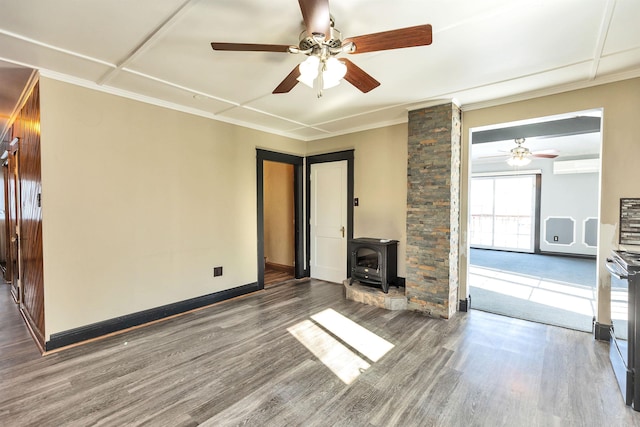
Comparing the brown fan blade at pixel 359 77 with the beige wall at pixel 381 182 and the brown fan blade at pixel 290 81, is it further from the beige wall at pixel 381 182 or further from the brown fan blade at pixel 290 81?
the beige wall at pixel 381 182

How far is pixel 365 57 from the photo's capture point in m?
2.50

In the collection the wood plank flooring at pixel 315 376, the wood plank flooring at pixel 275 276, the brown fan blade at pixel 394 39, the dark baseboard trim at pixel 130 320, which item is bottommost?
the wood plank flooring at pixel 315 376

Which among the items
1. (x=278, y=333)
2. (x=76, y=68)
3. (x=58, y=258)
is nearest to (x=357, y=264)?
(x=278, y=333)

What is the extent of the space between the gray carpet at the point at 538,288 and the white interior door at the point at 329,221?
7.37 feet

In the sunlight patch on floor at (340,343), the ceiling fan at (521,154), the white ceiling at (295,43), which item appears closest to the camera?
the white ceiling at (295,43)

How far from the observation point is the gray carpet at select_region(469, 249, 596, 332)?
12.3ft

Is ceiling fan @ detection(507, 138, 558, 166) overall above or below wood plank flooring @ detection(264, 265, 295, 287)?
above

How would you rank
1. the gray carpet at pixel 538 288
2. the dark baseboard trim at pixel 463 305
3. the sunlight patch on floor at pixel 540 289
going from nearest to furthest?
1. the gray carpet at pixel 538 288
2. the dark baseboard trim at pixel 463 305
3. the sunlight patch on floor at pixel 540 289

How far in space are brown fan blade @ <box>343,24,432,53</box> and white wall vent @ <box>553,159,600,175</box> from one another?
8.09 m

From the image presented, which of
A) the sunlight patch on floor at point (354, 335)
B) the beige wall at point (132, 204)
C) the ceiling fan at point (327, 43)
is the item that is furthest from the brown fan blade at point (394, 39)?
the beige wall at point (132, 204)

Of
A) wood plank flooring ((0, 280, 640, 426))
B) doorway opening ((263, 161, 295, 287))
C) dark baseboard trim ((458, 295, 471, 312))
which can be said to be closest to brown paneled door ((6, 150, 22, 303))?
wood plank flooring ((0, 280, 640, 426))

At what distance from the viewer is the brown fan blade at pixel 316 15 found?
60.4 inches

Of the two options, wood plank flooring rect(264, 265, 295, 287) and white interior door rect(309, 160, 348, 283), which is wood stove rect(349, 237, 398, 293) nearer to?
white interior door rect(309, 160, 348, 283)

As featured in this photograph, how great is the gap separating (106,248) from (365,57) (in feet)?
10.9
